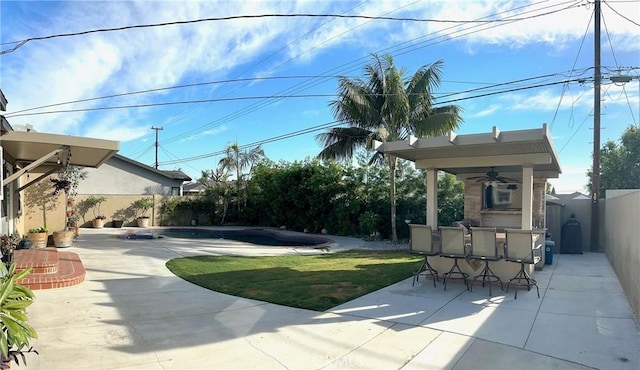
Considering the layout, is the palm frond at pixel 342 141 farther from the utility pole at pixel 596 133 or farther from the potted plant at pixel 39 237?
the potted plant at pixel 39 237

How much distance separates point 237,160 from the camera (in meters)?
25.1

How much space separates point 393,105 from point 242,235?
1149 centimetres

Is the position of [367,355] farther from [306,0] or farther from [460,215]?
[460,215]

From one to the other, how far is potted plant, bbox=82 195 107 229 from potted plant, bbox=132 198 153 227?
1.74 metres

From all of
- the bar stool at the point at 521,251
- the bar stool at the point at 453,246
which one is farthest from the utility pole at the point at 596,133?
the bar stool at the point at 453,246

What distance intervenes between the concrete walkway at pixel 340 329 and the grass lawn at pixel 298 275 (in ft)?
1.23

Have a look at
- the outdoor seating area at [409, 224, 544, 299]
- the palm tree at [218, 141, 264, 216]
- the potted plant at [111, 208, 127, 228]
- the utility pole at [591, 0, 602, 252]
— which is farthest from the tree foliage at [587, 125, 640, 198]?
the potted plant at [111, 208, 127, 228]

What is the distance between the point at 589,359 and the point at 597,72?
42.0 ft

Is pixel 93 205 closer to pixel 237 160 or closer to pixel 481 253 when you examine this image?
pixel 237 160

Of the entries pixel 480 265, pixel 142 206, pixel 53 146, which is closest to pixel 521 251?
pixel 480 265

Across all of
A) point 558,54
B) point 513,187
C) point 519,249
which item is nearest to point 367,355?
point 519,249

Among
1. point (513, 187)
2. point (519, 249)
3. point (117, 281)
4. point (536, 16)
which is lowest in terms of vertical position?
point (117, 281)

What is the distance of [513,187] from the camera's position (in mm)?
11117

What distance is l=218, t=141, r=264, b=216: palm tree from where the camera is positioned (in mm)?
24922
